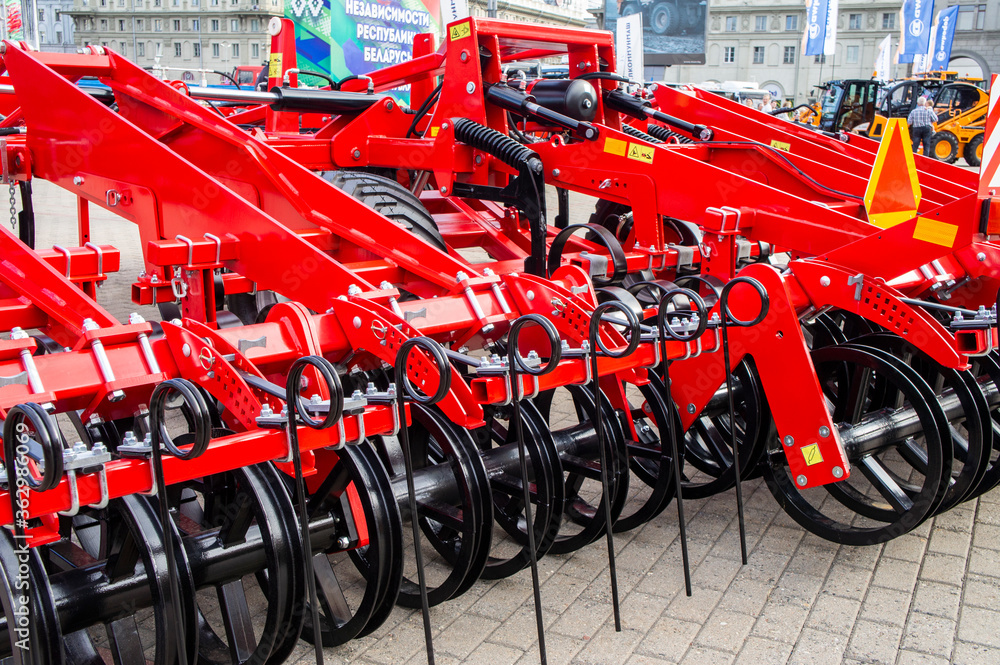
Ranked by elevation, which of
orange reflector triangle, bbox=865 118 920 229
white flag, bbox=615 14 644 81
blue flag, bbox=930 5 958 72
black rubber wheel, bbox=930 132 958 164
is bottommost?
black rubber wheel, bbox=930 132 958 164

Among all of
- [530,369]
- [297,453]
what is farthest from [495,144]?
[297,453]

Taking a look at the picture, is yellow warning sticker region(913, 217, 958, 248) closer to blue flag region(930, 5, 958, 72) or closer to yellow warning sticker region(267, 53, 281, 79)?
yellow warning sticker region(267, 53, 281, 79)

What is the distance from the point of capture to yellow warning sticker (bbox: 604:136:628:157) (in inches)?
185

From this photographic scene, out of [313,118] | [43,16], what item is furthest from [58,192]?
[43,16]

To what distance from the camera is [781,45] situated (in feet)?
213

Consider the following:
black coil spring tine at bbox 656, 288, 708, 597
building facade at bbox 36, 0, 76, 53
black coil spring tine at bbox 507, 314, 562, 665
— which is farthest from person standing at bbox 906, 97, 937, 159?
building facade at bbox 36, 0, 76, 53

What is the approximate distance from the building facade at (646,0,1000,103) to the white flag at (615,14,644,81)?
5238 cm

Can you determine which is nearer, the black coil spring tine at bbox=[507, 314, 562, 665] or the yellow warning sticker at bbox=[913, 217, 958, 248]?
the black coil spring tine at bbox=[507, 314, 562, 665]

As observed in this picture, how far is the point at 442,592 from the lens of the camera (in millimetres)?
2984

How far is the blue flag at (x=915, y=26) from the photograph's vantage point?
30.6m

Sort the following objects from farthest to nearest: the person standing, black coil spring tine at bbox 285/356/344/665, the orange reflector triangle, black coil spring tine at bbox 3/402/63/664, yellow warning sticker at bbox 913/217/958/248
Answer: the person standing → the orange reflector triangle → yellow warning sticker at bbox 913/217/958/248 → black coil spring tine at bbox 285/356/344/665 → black coil spring tine at bbox 3/402/63/664

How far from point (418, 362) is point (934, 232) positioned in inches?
77.3

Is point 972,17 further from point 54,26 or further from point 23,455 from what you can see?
point 54,26

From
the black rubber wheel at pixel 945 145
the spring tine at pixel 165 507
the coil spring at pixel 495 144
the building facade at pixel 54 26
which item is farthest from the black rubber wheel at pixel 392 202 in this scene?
the building facade at pixel 54 26
